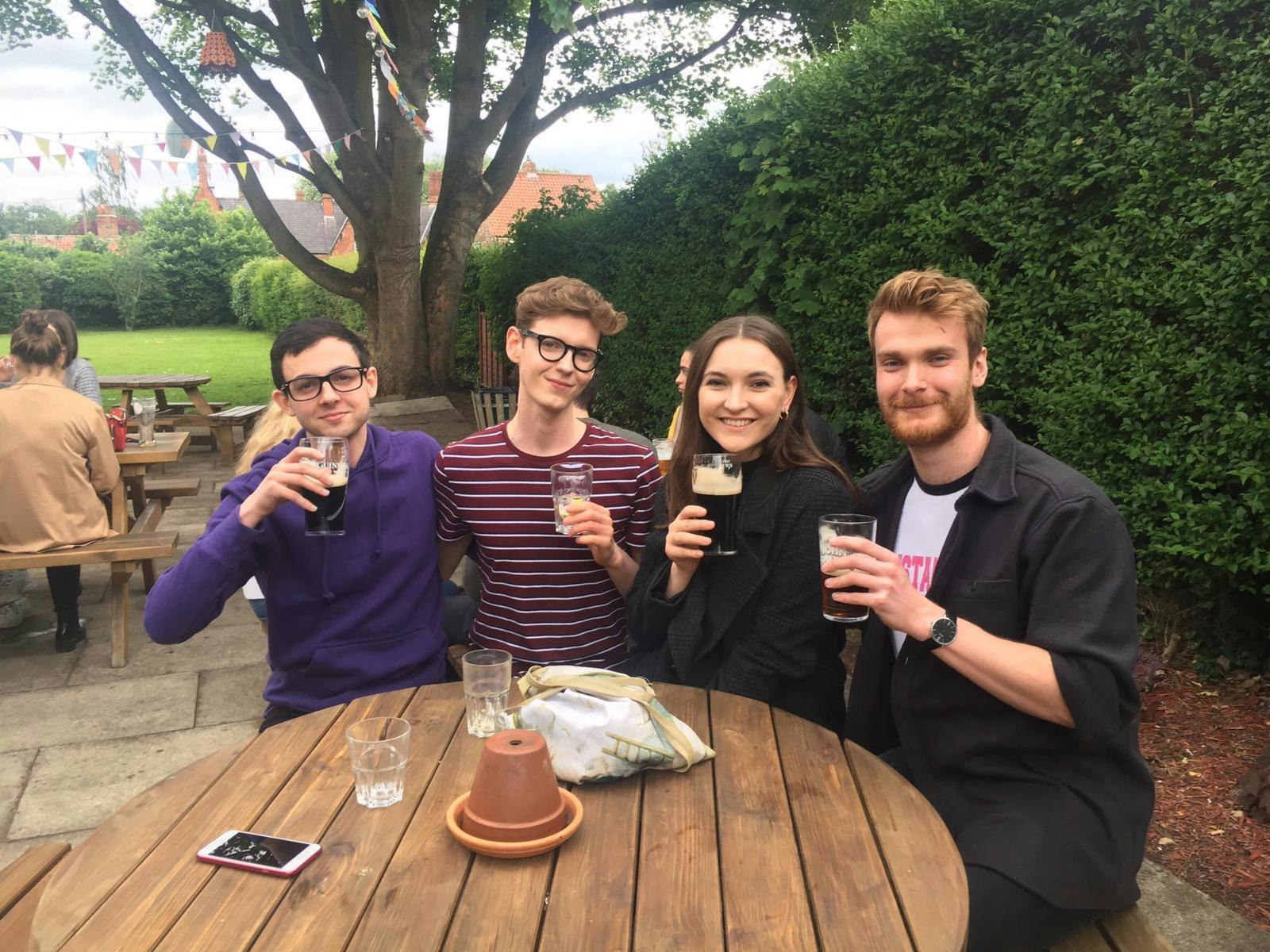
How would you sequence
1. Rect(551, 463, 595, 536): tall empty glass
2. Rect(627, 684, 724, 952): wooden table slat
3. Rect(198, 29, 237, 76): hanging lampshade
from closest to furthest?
Rect(627, 684, 724, 952): wooden table slat
Rect(551, 463, 595, 536): tall empty glass
Rect(198, 29, 237, 76): hanging lampshade

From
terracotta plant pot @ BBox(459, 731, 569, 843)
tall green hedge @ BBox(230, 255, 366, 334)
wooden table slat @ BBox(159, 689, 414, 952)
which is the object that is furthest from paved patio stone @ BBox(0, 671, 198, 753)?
tall green hedge @ BBox(230, 255, 366, 334)

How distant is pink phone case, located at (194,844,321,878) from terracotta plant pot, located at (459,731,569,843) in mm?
255

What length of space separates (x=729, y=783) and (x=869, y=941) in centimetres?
47

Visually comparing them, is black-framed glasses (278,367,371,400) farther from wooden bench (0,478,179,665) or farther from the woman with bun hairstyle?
wooden bench (0,478,179,665)

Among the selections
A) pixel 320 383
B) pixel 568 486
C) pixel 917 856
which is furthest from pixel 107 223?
pixel 917 856

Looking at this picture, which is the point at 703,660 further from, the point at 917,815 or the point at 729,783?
the point at 917,815

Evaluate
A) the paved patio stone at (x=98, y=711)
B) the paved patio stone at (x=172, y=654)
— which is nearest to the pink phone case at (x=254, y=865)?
the paved patio stone at (x=98, y=711)

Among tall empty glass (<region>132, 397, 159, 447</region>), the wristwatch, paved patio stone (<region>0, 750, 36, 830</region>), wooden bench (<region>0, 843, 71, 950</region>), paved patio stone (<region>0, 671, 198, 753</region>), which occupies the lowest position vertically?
paved patio stone (<region>0, 671, 198, 753</region>)

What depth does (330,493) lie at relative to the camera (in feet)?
7.13

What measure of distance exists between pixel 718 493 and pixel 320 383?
1.12 meters

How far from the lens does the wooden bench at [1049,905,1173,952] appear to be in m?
1.70

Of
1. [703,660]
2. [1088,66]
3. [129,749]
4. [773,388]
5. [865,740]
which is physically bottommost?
[129,749]

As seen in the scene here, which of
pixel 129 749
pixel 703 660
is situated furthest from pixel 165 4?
pixel 703 660

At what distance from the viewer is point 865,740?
2.29 metres
